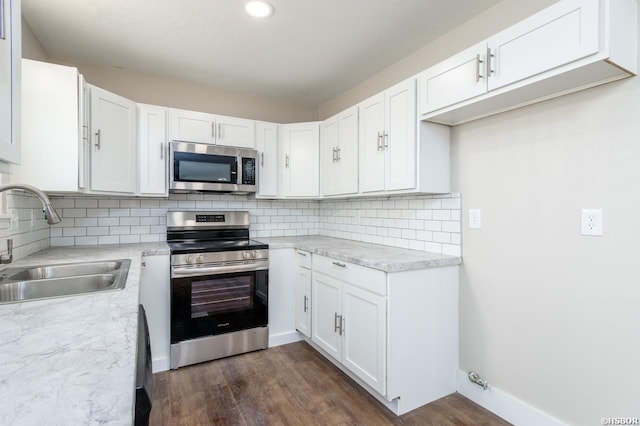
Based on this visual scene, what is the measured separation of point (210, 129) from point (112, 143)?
0.79 meters

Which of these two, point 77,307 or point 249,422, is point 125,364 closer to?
point 77,307

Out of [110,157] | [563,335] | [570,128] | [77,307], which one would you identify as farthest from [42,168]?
[563,335]

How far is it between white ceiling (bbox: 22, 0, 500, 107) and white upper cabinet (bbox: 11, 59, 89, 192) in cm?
44

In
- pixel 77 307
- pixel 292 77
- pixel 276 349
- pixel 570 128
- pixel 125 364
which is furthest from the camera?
pixel 292 77

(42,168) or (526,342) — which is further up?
(42,168)

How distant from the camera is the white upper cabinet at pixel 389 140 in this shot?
7.00 ft

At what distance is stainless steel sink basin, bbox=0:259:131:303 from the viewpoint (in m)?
1.41

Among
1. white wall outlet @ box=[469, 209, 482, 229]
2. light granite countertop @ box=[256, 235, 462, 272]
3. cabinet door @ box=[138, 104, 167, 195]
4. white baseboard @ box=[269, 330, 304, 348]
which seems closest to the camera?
light granite countertop @ box=[256, 235, 462, 272]

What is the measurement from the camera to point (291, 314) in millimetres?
2975

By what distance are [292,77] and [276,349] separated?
2.50 meters

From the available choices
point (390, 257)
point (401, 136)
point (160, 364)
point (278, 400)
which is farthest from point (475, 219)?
point (160, 364)

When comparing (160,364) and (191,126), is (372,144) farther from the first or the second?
(160,364)

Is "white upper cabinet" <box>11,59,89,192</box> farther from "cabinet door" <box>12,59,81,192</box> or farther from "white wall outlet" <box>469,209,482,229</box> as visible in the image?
"white wall outlet" <box>469,209,482,229</box>

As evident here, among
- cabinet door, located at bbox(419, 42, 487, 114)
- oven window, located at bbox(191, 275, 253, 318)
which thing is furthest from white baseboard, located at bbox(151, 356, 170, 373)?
cabinet door, located at bbox(419, 42, 487, 114)
